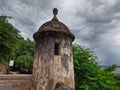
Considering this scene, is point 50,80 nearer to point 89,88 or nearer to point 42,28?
point 42,28

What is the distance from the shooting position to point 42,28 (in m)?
8.43

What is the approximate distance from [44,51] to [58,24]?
50.4 inches

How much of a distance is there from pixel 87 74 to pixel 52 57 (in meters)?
4.32

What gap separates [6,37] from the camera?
17.2 metres

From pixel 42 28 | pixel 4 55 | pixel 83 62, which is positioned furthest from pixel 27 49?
pixel 42 28

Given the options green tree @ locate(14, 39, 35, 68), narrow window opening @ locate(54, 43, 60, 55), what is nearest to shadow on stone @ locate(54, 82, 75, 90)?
narrow window opening @ locate(54, 43, 60, 55)

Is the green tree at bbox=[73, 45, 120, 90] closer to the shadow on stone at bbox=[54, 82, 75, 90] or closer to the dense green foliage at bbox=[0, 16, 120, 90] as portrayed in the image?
the dense green foliage at bbox=[0, 16, 120, 90]

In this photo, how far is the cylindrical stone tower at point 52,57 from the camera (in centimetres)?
761

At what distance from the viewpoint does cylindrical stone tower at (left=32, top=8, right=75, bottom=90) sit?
7.61 meters

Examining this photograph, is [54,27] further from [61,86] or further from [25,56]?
[25,56]

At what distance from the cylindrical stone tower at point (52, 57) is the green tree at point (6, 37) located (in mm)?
9266

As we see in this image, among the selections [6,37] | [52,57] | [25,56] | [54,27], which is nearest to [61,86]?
[52,57]

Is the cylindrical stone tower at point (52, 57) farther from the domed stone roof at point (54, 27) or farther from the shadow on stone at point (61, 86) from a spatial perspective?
the shadow on stone at point (61, 86)

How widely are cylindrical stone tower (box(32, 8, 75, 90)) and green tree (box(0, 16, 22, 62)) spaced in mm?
9266
